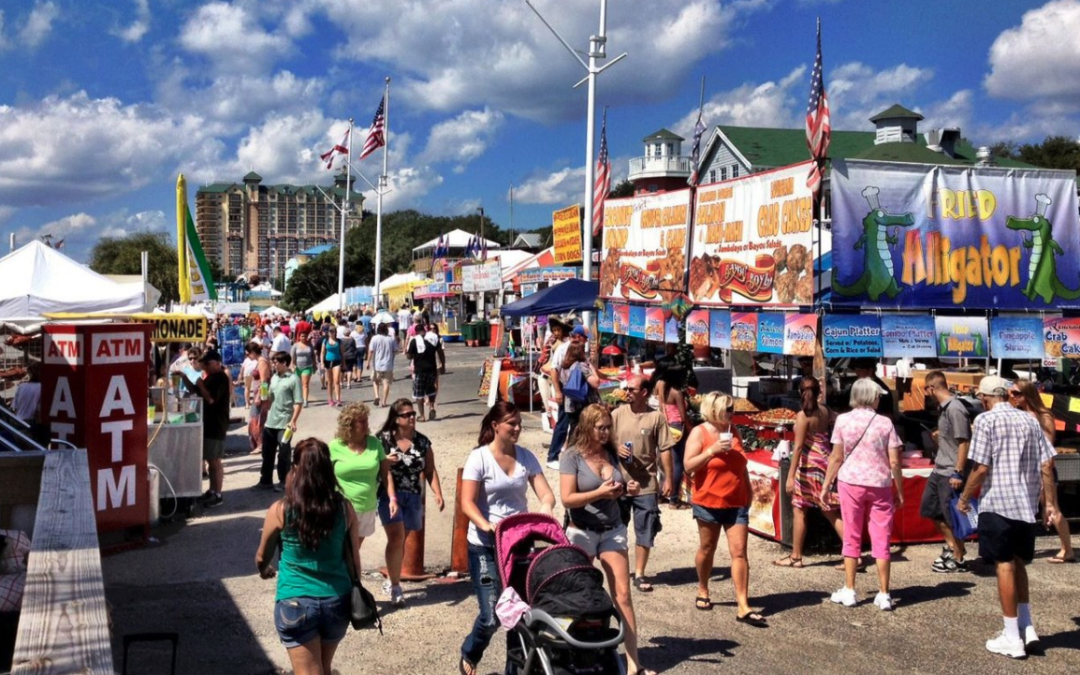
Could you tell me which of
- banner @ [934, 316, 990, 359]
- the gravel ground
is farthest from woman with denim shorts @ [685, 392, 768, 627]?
banner @ [934, 316, 990, 359]

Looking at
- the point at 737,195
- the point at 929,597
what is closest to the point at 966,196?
the point at 737,195

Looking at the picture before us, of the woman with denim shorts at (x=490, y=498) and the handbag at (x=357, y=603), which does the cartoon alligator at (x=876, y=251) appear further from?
the handbag at (x=357, y=603)

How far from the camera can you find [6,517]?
5570 mm

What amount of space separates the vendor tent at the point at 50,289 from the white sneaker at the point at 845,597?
828cm

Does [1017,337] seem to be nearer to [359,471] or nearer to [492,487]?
[492,487]

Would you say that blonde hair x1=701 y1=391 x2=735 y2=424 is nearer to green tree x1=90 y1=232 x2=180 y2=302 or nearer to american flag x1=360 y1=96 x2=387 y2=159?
american flag x1=360 y1=96 x2=387 y2=159

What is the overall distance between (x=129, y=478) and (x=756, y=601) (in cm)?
589

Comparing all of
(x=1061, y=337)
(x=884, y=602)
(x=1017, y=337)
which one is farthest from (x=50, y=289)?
(x=1061, y=337)

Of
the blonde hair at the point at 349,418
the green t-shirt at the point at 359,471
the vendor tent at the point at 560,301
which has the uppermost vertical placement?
the vendor tent at the point at 560,301

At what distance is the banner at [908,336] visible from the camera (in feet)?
34.1

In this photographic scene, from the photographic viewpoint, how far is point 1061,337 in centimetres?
1127

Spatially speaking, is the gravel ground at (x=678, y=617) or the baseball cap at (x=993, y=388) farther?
the baseball cap at (x=993, y=388)

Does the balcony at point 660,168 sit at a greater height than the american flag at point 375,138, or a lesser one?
greater

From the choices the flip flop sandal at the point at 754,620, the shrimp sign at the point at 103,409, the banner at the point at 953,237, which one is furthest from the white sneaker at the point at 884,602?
the shrimp sign at the point at 103,409
